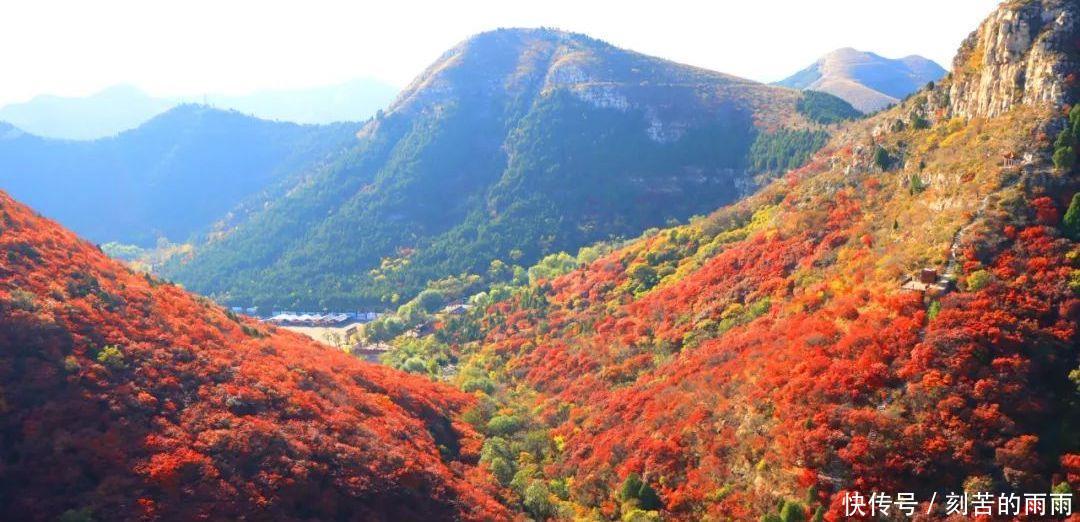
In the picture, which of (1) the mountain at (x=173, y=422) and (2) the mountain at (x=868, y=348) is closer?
(2) the mountain at (x=868, y=348)

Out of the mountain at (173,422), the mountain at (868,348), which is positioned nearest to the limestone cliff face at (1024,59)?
the mountain at (868,348)

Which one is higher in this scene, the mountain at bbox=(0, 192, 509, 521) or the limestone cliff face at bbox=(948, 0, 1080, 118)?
the limestone cliff face at bbox=(948, 0, 1080, 118)

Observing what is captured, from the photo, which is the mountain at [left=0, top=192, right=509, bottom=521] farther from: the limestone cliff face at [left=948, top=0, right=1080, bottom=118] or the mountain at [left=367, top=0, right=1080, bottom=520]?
the limestone cliff face at [left=948, top=0, right=1080, bottom=118]

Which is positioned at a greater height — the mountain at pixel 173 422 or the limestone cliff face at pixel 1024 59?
the limestone cliff face at pixel 1024 59

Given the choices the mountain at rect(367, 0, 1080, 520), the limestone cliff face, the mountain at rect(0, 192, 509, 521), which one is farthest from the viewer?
the limestone cliff face

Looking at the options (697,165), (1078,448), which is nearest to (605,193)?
(697,165)

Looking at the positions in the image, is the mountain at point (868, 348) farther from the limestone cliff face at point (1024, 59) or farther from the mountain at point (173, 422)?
the mountain at point (173, 422)

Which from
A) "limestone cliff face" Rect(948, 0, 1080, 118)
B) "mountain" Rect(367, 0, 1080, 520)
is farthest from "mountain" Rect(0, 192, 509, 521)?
"limestone cliff face" Rect(948, 0, 1080, 118)

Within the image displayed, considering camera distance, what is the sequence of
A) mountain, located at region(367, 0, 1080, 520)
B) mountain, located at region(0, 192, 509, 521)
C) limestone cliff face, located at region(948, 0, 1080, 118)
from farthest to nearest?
1. limestone cliff face, located at region(948, 0, 1080, 118)
2. mountain, located at region(0, 192, 509, 521)
3. mountain, located at region(367, 0, 1080, 520)
